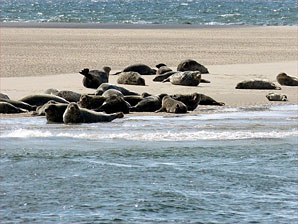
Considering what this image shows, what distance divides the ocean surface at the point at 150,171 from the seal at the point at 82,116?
0.54 ft

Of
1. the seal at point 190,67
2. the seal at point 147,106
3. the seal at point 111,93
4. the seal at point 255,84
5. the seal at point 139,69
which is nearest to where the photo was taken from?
the seal at point 147,106

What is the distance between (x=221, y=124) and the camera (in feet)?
35.2

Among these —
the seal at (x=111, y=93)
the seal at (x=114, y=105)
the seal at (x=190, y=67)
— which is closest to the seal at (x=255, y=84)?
the seal at (x=190, y=67)

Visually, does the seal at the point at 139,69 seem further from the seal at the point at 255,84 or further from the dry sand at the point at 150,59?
the seal at the point at 255,84

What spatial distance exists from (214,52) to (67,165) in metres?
17.7

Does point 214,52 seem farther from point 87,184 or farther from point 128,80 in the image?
point 87,184

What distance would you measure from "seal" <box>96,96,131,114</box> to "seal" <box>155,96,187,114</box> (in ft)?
1.91

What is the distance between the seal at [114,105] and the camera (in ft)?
37.4

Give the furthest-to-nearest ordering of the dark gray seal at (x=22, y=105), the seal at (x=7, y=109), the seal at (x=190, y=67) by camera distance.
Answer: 1. the seal at (x=190, y=67)
2. the dark gray seal at (x=22, y=105)
3. the seal at (x=7, y=109)

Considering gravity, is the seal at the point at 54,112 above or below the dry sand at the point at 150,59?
below

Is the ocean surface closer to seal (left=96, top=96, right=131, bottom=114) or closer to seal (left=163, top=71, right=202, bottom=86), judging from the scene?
seal (left=96, top=96, right=131, bottom=114)

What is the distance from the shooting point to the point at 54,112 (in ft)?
35.1

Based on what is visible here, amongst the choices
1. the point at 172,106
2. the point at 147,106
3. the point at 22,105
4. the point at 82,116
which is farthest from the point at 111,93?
the point at 82,116

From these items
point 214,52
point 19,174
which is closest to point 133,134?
point 19,174
